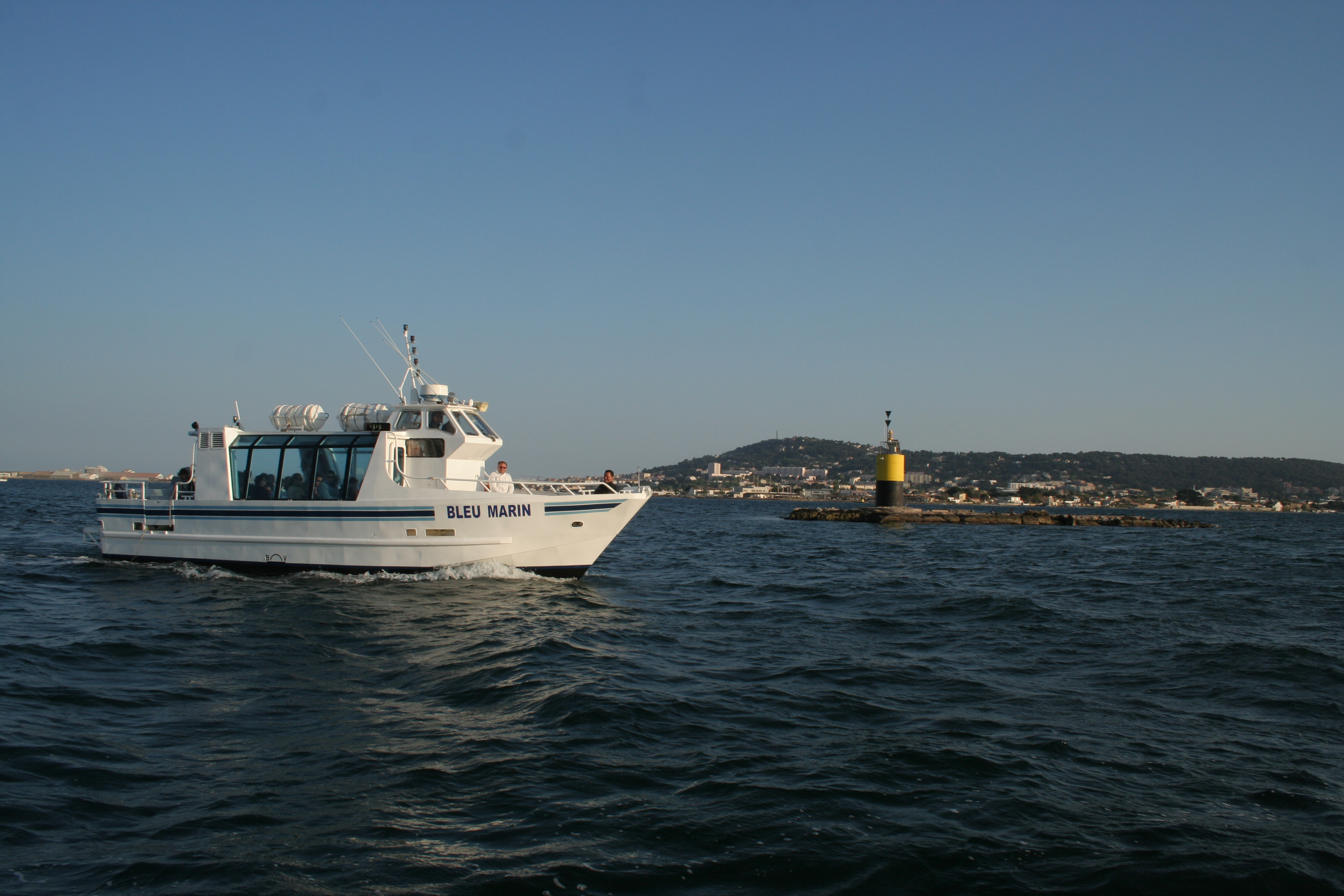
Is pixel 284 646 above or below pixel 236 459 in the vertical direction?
below

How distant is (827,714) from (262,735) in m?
5.21

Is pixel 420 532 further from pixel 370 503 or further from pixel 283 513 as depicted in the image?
pixel 283 513

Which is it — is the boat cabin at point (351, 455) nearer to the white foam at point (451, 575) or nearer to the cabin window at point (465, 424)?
the cabin window at point (465, 424)

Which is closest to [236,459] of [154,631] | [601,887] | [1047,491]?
[154,631]

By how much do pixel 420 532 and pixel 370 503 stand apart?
1.27m

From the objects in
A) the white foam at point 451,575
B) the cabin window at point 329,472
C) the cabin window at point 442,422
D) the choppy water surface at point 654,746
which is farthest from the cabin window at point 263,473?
the cabin window at point 442,422

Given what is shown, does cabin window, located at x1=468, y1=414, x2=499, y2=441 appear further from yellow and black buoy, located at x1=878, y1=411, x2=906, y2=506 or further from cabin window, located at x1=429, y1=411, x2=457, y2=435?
yellow and black buoy, located at x1=878, y1=411, x2=906, y2=506

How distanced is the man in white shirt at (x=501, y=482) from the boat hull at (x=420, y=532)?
686 mm

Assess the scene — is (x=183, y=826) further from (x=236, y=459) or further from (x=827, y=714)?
(x=236, y=459)

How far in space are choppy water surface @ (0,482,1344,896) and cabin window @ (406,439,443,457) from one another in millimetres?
3797

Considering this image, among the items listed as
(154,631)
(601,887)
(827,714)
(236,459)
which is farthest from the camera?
(236,459)

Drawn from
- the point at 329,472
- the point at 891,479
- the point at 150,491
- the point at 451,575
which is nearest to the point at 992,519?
the point at 891,479

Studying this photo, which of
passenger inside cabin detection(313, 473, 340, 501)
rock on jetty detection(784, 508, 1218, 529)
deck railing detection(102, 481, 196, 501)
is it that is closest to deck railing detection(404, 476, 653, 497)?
passenger inside cabin detection(313, 473, 340, 501)

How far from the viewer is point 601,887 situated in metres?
4.54
